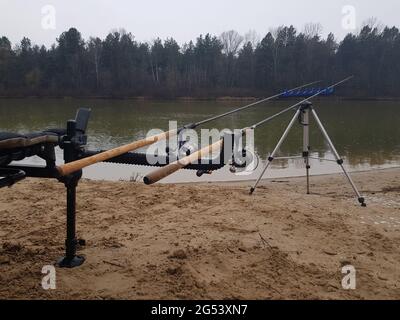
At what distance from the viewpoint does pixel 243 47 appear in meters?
86.6

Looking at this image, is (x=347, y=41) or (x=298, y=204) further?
(x=347, y=41)

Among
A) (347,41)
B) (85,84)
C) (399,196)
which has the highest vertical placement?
(347,41)

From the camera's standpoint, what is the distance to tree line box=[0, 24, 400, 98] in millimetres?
60250

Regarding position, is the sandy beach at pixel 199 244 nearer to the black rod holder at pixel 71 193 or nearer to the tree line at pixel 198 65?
the black rod holder at pixel 71 193

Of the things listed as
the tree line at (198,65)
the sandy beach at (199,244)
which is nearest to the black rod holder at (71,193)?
the sandy beach at (199,244)

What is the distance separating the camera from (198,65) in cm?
8588

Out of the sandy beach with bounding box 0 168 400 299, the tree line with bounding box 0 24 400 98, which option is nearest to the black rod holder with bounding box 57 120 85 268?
the sandy beach with bounding box 0 168 400 299

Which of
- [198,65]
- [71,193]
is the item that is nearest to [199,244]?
[71,193]

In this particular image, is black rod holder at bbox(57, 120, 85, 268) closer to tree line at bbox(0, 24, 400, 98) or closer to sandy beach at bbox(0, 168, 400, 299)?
sandy beach at bbox(0, 168, 400, 299)

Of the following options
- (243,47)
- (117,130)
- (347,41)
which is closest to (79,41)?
(243,47)

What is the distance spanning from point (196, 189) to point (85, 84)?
235 ft

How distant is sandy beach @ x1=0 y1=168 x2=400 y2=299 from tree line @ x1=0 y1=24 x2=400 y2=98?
54705mm

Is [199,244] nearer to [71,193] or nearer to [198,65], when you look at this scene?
[71,193]
